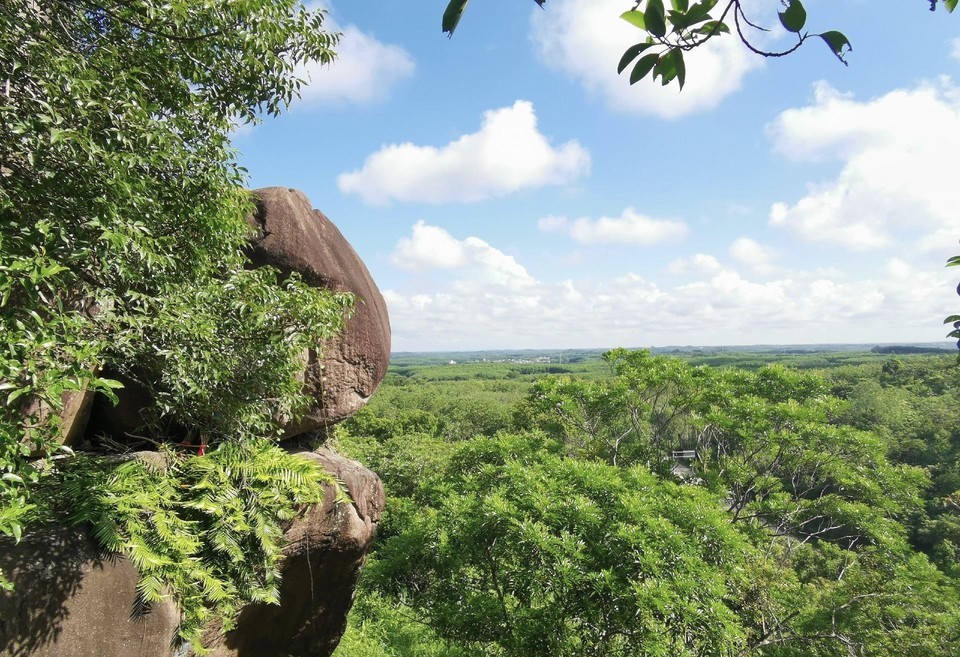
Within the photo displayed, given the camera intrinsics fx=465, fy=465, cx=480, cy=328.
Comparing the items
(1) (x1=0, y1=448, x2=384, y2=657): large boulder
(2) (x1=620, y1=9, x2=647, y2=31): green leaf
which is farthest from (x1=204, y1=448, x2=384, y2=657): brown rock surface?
(2) (x1=620, y1=9, x2=647, y2=31): green leaf

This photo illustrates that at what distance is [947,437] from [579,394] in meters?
34.9

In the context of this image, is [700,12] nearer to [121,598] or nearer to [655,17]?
[655,17]

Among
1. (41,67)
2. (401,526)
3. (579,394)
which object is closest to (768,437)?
(579,394)

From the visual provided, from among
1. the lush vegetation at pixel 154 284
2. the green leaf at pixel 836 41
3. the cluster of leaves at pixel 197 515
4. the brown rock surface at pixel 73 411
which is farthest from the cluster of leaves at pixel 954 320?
the brown rock surface at pixel 73 411

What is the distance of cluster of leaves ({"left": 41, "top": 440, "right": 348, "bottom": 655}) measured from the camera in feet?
12.0

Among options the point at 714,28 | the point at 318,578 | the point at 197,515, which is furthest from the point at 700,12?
the point at 318,578

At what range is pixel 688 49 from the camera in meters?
1.22

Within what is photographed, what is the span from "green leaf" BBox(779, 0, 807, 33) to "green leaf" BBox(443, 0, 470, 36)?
0.70 metres

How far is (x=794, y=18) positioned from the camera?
3.33ft

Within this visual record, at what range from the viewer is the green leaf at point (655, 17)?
109cm

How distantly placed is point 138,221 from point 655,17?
3.30 meters

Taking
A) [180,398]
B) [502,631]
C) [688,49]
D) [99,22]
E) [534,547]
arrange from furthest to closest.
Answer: [502,631]
[534,547]
[180,398]
[99,22]
[688,49]

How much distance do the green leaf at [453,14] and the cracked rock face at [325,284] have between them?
5.06 meters

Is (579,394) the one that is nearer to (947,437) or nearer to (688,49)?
(688,49)
